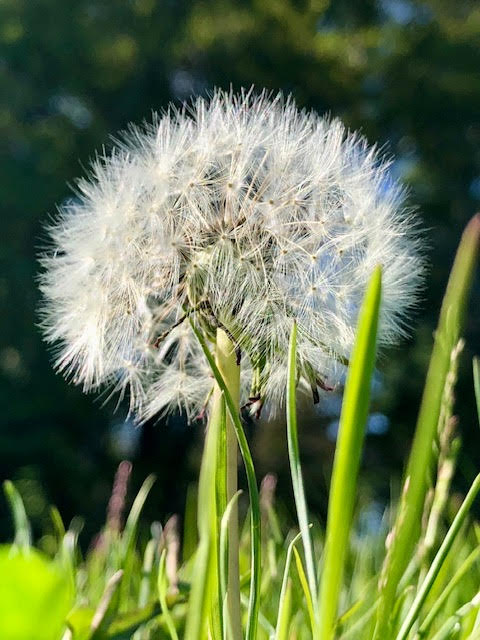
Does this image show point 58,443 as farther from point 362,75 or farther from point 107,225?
point 107,225

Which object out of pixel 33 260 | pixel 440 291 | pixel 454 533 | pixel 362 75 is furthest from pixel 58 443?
pixel 454 533

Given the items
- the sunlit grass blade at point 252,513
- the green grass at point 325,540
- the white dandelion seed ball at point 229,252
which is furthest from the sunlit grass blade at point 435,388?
the white dandelion seed ball at point 229,252

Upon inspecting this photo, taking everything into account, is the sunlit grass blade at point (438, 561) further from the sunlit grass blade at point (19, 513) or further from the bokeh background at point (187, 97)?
the bokeh background at point (187, 97)

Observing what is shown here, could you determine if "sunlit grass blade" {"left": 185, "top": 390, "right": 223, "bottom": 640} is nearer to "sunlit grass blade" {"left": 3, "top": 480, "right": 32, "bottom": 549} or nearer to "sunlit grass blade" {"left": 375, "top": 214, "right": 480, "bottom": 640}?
"sunlit grass blade" {"left": 375, "top": 214, "right": 480, "bottom": 640}

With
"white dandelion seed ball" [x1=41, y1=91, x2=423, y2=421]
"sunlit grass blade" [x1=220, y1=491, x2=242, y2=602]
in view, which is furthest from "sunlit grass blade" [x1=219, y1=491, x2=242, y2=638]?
"white dandelion seed ball" [x1=41, y1=91, x2=423, y2=421]

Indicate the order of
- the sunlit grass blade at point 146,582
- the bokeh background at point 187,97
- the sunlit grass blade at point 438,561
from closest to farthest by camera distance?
the sunlit grass blade at point 438,561 < the sunlit grass blade at point 146,582 < the bokeh background at point 187,97
